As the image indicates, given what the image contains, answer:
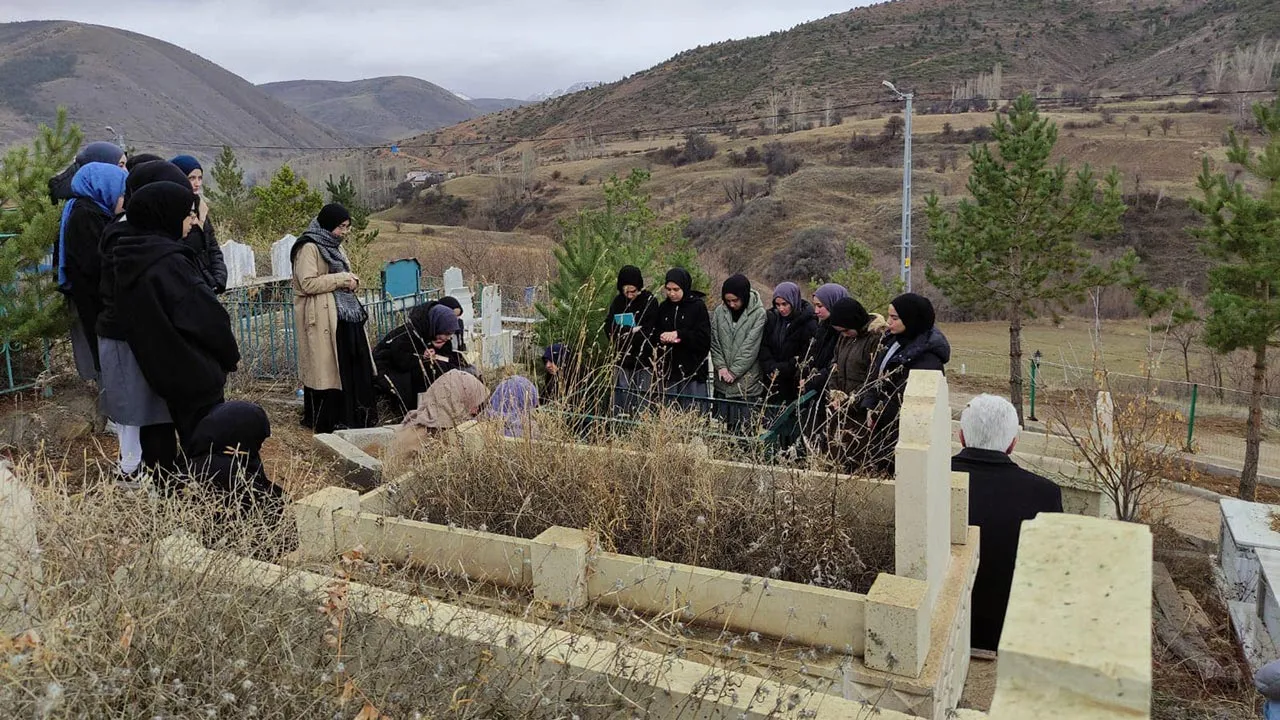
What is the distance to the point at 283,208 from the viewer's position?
1866 cm

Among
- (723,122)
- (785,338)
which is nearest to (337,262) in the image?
(785,338)

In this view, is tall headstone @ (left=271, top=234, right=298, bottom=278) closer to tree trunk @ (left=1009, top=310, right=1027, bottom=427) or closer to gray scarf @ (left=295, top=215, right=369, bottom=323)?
gray scarf @ (left=295, top=215, right=369, bottom=323)

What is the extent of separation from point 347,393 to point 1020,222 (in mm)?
15995

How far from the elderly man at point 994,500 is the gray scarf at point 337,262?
14.3 ft

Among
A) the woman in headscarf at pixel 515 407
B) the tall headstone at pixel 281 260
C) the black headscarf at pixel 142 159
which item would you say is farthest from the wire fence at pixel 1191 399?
the black headscarf at pixel 142 159

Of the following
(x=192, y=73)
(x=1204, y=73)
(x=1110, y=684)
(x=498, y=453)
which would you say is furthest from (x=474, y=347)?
(x=192, y=73)

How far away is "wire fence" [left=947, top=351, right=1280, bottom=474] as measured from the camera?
16.2m

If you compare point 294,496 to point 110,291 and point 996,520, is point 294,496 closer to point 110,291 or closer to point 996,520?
point 110,291

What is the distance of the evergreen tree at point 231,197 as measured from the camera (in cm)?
2192

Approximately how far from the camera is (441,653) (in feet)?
8.50

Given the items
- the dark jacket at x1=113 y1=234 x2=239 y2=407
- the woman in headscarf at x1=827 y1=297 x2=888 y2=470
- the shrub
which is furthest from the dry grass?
the shrub

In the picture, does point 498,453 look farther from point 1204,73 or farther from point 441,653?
point 1204,73

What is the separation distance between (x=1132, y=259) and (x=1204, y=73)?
7019 cm

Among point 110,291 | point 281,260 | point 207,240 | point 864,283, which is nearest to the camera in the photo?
point 110,291
